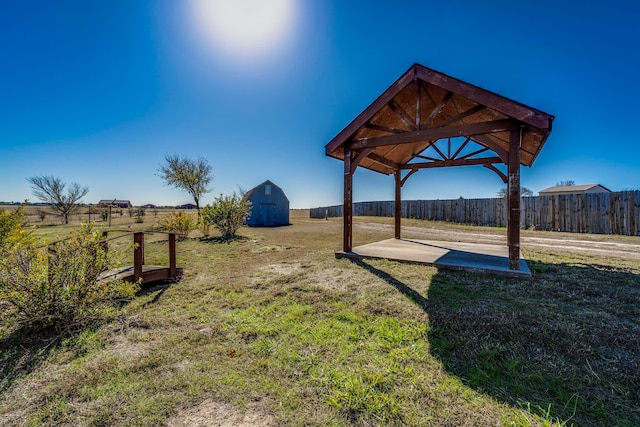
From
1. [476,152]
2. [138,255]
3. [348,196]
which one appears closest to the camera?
[138,255]

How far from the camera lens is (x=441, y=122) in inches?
218

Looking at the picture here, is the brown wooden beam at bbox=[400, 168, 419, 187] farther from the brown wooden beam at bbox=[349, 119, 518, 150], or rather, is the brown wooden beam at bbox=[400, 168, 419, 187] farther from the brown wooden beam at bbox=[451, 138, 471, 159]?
the brown wooden beam at bbox=[349, 119, 518, 150]

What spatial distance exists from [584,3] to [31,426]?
12880 mm

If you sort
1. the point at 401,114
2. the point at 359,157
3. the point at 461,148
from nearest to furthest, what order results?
the point at 401,114 → the point at 359,157 → the point at 461,148

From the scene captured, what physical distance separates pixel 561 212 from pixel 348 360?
17808 mm

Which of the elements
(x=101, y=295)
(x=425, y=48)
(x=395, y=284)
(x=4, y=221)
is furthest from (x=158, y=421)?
(x=425, y=48)

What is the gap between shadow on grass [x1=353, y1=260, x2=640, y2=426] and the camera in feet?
5.68

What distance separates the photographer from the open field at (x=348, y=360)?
5.49ft

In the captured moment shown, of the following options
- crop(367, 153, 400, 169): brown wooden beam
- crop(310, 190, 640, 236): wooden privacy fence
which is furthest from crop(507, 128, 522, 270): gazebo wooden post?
crop(310, 190, 640, 236): wooden privacy fence

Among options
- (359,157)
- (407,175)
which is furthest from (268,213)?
(359,157)

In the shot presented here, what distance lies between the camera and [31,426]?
1590 mm

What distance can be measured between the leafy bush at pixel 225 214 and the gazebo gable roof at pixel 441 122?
7.47 meters

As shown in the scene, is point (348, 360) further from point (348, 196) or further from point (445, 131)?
point (445, 131)

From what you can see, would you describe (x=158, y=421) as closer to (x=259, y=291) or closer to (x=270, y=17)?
(x=259, y=291)
